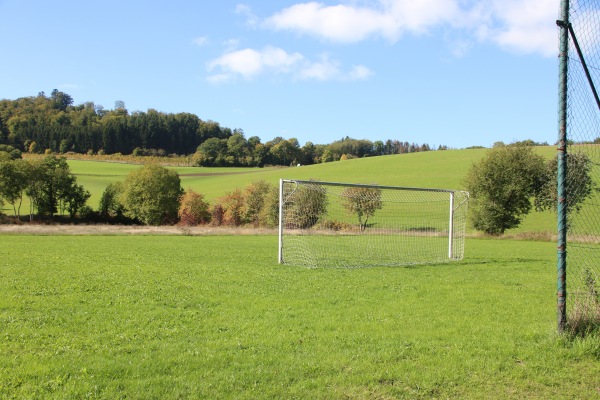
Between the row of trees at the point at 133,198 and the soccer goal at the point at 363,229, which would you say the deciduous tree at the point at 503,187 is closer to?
the soccer goal at the point at 363,229

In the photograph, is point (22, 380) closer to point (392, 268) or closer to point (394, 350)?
point (394, 350)

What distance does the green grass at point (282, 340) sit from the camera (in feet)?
16.5

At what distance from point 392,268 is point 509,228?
37.0 metres

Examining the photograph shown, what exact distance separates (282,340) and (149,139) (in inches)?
5011

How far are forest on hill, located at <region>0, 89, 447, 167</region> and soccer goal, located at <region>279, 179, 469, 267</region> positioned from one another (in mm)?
86849

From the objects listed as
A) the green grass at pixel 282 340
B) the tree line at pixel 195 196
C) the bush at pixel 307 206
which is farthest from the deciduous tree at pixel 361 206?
the tree line at pixel 195 196

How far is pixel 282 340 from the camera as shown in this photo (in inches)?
262

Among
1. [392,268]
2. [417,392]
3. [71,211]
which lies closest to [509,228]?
[392,268]

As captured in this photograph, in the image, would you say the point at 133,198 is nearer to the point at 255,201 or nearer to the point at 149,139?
the point at 255,201

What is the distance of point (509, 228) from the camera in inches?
1887

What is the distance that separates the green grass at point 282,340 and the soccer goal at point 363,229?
20.2ft

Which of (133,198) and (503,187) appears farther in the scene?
(133,198)

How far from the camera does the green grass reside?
504 centimetres

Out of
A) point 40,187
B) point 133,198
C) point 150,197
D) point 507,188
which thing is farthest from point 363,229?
point 40,187
